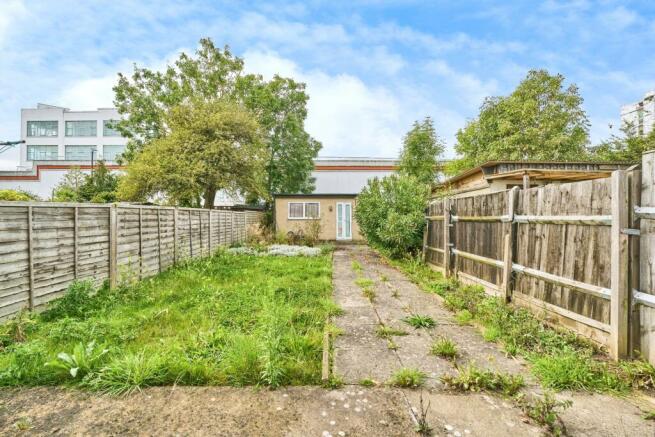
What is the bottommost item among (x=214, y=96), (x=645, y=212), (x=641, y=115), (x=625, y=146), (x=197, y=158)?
(x=645, y=212)

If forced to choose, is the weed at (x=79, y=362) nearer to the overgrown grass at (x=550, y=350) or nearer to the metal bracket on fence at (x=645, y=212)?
the overgrown grass at (x=550, y=350)

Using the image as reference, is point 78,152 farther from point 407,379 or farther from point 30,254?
point 407,379

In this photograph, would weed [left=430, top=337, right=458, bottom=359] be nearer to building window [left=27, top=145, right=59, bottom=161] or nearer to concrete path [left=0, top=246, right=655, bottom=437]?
concrete path [left=0, top=246, right=655, bottom=437]

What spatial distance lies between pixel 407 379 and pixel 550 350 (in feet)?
5.39

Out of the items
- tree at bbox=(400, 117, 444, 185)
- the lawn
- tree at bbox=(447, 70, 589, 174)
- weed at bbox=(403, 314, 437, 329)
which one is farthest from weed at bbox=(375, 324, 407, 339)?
tree at bbox=(447, 70, 589, 174)

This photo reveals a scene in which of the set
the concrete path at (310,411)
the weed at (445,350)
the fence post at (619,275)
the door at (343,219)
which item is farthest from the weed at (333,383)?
the door at (343,219)

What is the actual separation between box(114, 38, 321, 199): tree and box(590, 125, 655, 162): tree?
20.1 m

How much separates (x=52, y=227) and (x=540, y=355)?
5971mm

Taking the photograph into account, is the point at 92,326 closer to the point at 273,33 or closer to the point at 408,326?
the point at 408,326

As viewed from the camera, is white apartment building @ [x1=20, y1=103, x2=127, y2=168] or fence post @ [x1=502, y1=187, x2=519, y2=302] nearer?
fence post @ [x1=502, y1=187, x2=519, y2=302]

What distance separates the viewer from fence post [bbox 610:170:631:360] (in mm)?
2775

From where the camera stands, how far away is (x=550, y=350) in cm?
304

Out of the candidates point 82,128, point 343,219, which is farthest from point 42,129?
point 343,219

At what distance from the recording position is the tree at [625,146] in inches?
687
